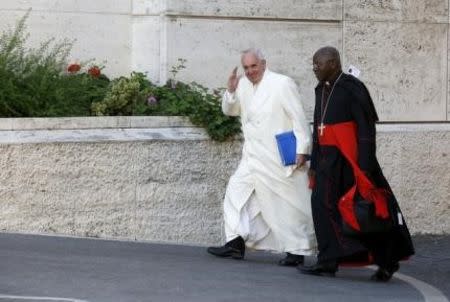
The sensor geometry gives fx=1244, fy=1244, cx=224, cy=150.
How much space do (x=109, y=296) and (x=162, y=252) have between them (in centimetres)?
227

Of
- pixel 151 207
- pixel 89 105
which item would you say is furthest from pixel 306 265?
pixel 89 105

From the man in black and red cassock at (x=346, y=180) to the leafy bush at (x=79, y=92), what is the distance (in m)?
2.09

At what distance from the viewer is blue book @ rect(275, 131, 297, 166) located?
9.31 meters

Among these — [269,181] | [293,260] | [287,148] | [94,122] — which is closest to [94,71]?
[94,122]

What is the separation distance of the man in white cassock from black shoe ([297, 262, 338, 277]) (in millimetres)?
388

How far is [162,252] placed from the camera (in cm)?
988

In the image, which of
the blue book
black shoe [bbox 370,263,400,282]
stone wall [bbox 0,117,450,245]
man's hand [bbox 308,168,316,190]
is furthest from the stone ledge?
black shoe [bbox 370,263,400,282]

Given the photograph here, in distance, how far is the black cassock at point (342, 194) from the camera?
28.8ft

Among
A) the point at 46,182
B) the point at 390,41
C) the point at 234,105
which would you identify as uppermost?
the point at 390,41

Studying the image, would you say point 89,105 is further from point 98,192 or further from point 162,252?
point 162,252

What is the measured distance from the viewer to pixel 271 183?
9.46 m

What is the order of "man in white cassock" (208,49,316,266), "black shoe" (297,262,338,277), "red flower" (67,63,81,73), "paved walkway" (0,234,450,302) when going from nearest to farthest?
"paved walkway" (0,234,450,302)
"black shoe" (297,262,338,277)
"man in white cassock" (208,49,316,266)
"red flower" (67,63,81,73)

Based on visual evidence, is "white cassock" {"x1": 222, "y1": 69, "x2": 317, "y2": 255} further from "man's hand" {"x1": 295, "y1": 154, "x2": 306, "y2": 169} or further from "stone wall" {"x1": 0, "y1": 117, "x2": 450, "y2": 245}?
"stone wall" {"x1": 0, "y1": 117, "x2": 450, "y2": 245}

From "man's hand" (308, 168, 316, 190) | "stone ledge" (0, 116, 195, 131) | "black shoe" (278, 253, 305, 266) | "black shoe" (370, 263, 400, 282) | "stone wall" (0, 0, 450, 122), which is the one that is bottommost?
"black shoe" (370, 263, 400, 282)
